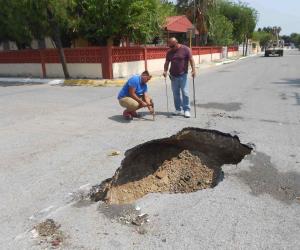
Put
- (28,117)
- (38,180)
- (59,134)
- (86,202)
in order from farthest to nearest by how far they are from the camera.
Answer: (28,117), (59,134), (38,180), (86,202)

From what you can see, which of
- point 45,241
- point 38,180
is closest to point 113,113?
point 38,180

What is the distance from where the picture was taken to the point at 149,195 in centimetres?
419

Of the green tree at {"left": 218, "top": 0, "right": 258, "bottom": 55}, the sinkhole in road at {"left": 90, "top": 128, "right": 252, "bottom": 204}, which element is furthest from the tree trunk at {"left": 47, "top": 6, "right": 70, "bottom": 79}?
the green tree at {"left": 218, "top": 0, "right": 258, "bottom": 55}

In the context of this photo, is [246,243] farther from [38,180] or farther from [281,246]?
[38,180]

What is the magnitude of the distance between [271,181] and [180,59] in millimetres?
4123

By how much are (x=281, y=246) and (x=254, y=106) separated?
22.6ft

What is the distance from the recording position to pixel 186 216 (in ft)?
12.1

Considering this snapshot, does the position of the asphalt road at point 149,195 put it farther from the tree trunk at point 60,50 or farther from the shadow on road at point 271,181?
the tree trunk at point 60,50

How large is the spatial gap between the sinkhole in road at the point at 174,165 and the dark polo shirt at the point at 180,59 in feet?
6.36

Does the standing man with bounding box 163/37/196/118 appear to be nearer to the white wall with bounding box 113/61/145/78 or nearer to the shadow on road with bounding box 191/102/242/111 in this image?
the shadow on road with bounding box 191/102/242/111

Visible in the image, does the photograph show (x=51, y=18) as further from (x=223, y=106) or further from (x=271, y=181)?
(x=271, y=181)

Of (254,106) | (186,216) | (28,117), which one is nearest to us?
(186,216)

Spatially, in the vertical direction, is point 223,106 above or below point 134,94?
below

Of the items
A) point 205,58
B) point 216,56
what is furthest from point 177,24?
point 216,56
